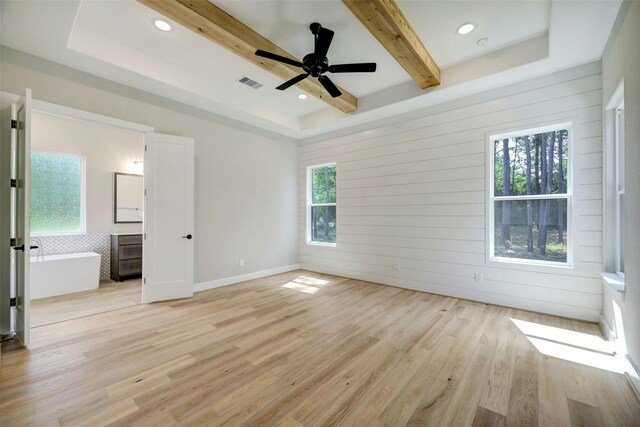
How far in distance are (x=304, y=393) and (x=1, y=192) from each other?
3.48 meters

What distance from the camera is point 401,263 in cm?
449

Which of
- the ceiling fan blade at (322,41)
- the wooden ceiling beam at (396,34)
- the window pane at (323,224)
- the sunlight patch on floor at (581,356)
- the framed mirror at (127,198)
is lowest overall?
the sunlight patch on floor at (581,356)

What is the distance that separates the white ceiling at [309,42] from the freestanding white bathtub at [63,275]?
9.63 feet

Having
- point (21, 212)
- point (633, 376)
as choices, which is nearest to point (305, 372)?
point (633, 376)

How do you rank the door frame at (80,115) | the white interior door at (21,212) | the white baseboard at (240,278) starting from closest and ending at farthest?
the white interior door at (21,212) → the door frame at (80,115) → the white baseboard at (240,278)

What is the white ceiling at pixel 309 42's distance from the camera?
8.15 feet

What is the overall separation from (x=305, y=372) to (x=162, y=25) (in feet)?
11.9

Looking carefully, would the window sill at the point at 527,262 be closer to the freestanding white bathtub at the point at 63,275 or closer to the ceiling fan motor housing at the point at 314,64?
the ceiling fan motor housing at the point at 314,64

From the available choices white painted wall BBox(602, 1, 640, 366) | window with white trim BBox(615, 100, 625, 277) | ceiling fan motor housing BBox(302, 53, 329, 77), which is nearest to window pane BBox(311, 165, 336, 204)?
ceiling fan motor housing BBox(302, 53, 329, 77)

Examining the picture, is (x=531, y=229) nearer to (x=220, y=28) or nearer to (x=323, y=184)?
(x=323, y=184)

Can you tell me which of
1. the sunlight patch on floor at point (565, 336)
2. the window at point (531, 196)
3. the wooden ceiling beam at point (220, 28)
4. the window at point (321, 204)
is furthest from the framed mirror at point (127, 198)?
the sunlight patch on floor at point (565, 336)

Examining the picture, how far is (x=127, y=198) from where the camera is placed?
18.3ft

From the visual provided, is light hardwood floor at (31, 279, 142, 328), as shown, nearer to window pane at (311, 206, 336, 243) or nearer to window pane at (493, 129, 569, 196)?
window pane at (311, 206, 336, 243)

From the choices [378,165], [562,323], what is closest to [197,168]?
[378,165]
